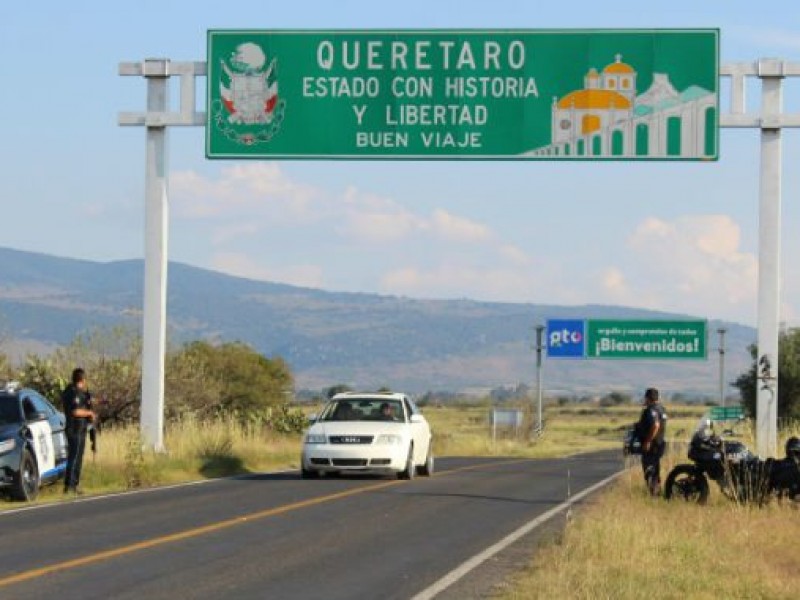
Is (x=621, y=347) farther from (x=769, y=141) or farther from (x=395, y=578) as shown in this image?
(x=395, y=578)

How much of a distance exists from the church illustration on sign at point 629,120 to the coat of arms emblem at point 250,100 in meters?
4.81

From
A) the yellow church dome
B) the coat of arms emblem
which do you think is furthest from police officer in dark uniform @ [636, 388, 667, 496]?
the coat of arms emblem

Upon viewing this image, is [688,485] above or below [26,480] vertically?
above

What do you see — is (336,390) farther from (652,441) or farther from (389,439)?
(652,441)

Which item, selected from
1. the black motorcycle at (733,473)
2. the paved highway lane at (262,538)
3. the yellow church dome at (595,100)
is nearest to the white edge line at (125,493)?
the paved highway lane at (262,538)

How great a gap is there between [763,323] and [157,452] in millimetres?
11297

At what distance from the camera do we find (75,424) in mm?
24422

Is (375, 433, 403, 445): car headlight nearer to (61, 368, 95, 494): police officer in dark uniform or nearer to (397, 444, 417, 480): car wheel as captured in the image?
(397, 444, 417, 480): car wheel

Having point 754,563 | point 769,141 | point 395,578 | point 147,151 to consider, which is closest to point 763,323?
point 769,141

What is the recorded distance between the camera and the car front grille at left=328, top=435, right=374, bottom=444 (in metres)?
28.6

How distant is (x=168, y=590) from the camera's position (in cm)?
1323

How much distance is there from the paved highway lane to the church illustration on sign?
675 centimetres

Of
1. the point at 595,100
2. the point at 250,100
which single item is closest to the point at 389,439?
the point at 250,100

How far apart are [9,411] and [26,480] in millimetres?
1125
